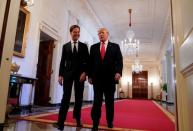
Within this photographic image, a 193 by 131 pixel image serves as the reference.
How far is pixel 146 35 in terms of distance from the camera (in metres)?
10.5

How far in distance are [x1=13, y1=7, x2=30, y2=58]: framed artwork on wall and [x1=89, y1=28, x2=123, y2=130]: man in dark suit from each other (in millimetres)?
2333

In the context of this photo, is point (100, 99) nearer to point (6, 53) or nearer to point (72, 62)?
point (72, 62)

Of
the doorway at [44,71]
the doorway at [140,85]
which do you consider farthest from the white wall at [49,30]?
the doorway at [140,85]

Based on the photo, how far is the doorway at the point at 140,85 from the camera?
17.9 m

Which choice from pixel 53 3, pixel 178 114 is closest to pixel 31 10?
pixel 53 3

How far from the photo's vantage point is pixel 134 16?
8.07 m

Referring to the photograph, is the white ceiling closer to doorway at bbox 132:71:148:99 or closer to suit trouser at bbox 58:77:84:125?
suit trouser at bbox 58:77:84:125

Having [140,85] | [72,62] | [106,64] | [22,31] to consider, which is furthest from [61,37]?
[140,85]

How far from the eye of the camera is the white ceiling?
22.8 ft

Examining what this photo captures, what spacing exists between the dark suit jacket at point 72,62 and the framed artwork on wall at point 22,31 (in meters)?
2.05

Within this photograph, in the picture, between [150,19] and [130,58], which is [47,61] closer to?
[150,19]

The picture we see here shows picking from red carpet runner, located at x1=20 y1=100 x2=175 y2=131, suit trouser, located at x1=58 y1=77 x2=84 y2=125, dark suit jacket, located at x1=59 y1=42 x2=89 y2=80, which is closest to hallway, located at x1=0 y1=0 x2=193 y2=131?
suit trouser, located at x1=58 y1=77 x2=84 y2=125

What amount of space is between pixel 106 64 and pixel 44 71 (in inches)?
155

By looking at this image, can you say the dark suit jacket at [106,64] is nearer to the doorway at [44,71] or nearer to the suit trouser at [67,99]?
the suit trouser at [67,99]
